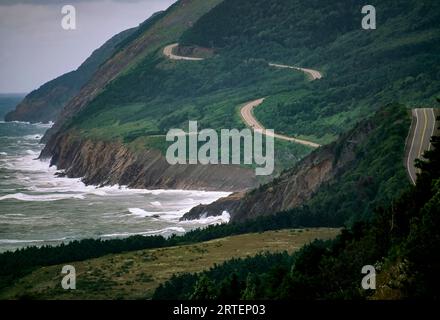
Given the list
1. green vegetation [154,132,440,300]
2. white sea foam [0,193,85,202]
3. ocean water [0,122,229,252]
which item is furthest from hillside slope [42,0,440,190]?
green vegetation [154,132,440,300]

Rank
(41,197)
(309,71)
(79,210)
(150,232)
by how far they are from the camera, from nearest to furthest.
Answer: (150,232) → (79,210) → (41,197) → (309,71)

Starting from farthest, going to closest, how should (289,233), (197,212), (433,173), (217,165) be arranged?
(217,165) < (197,212) < (289,233) < (433,173)

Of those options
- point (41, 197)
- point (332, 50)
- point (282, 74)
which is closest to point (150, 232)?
point (41, 197)

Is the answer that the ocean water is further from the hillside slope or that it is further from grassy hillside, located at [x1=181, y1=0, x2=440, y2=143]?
grassy hillside, located at [x1=181, y1=0, x2=440, y2=143]

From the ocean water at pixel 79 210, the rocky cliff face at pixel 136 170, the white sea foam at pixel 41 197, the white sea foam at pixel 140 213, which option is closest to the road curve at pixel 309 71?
the rocky cliff face at pixel 136 170

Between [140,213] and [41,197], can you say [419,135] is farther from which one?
[41,197]

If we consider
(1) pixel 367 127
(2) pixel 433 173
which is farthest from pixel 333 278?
(1) pixel 367 127
